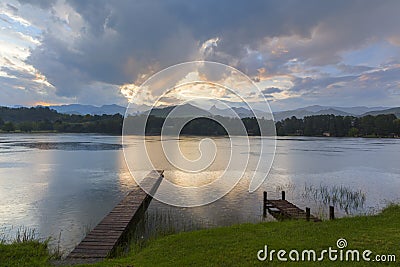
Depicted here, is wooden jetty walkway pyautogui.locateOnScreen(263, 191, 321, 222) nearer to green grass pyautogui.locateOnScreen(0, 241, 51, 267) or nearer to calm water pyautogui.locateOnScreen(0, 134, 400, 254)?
calm water pyautogui.locateOnScreen(0, 134, 400, 254)

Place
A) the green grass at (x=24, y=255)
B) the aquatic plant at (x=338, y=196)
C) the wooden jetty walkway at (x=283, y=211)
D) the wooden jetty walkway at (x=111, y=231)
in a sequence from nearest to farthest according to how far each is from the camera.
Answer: the green grass at (x=24, y=255), the wooden jetty walkway at (x=111, y=231), the wooden jetty walkway at (x=283, y=211), the aquatic plant at (x=338, y=196)

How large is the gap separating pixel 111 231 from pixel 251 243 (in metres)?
5.45

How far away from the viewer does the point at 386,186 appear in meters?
23.1

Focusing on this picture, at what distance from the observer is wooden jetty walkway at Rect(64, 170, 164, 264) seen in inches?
350

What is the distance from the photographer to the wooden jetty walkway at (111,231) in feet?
29.2

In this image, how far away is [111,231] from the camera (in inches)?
441

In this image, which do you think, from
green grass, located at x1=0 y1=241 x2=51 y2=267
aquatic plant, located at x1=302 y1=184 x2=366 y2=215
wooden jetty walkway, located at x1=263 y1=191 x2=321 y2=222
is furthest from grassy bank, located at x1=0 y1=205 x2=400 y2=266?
aquatic plant, located at x1=302 y1=184 x2=366 y2=215

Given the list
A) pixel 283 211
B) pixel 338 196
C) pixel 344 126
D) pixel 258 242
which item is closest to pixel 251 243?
pixel 258 242

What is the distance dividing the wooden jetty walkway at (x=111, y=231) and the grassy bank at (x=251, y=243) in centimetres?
86

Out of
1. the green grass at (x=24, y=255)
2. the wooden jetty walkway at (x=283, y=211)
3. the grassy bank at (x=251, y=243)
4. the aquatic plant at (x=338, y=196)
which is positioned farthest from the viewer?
the aquatic plant at (x=338, y=196)

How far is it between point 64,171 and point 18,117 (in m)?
155

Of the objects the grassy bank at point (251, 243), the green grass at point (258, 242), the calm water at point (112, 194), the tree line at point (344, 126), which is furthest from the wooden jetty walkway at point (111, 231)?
the tree line at point (344, 126)

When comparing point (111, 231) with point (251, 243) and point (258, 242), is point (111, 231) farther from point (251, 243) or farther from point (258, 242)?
point (258, 242)

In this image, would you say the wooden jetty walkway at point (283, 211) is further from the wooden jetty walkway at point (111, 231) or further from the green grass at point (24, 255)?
the green grass at point (24, 255)
